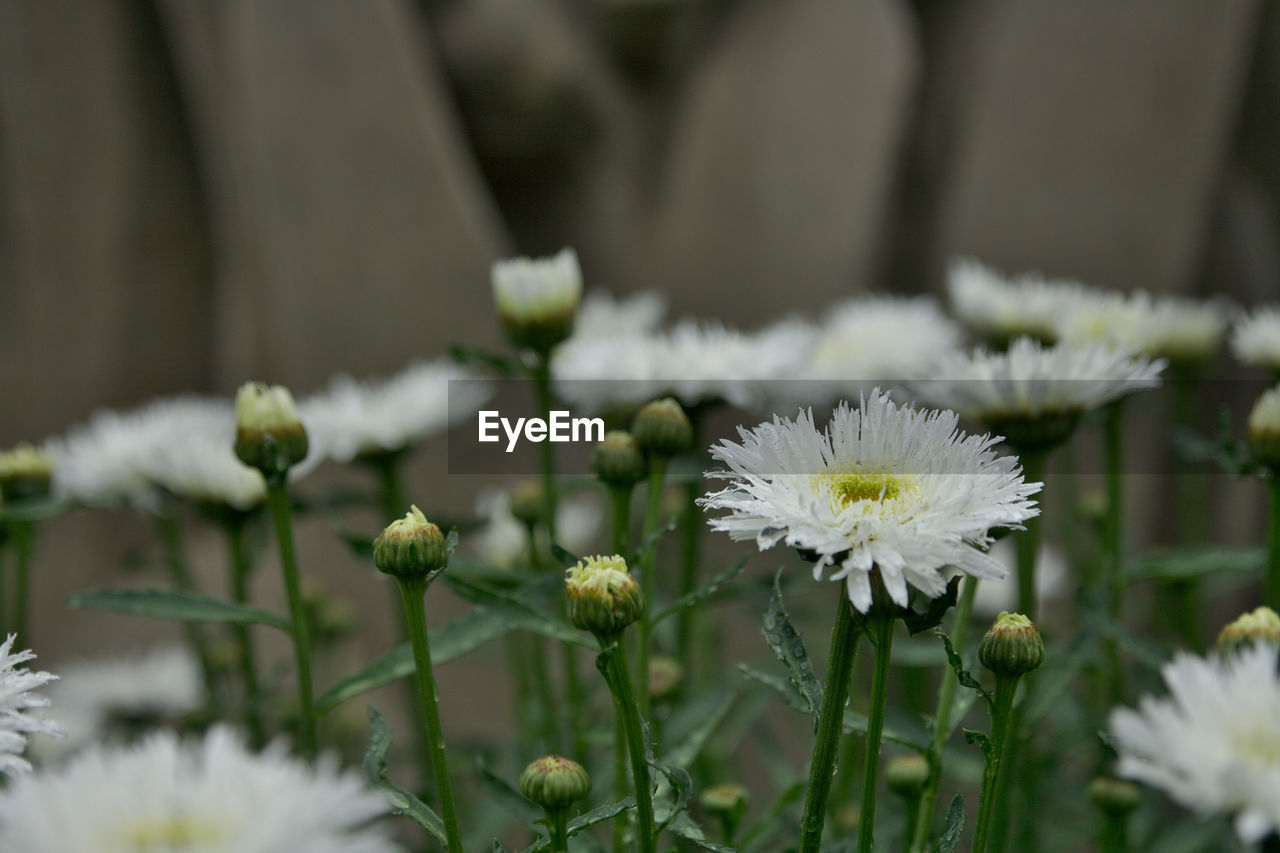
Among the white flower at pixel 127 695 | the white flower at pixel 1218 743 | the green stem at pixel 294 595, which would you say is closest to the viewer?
the white flower at pixel 1218 743

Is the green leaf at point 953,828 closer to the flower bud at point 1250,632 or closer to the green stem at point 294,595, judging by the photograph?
the flower bud at point 1250,632

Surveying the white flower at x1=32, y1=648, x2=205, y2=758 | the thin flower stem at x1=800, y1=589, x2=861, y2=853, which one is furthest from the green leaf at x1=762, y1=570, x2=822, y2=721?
the white flower at x1=32, y1=648, x2=205, y2=758

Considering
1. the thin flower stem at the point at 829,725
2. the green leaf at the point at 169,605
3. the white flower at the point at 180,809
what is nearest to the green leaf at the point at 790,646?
the thin flower stem at the point at 829,725

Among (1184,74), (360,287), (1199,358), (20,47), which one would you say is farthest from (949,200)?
(20,47)

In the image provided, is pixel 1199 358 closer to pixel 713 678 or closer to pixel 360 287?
pixel 713 678

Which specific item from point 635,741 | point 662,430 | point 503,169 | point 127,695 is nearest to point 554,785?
point 635,741

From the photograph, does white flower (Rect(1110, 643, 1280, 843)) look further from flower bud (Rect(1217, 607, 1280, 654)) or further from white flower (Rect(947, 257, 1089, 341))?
white flower (Rect(947, 257, 1089, 341))

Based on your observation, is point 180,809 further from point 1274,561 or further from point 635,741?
point 1274,561
